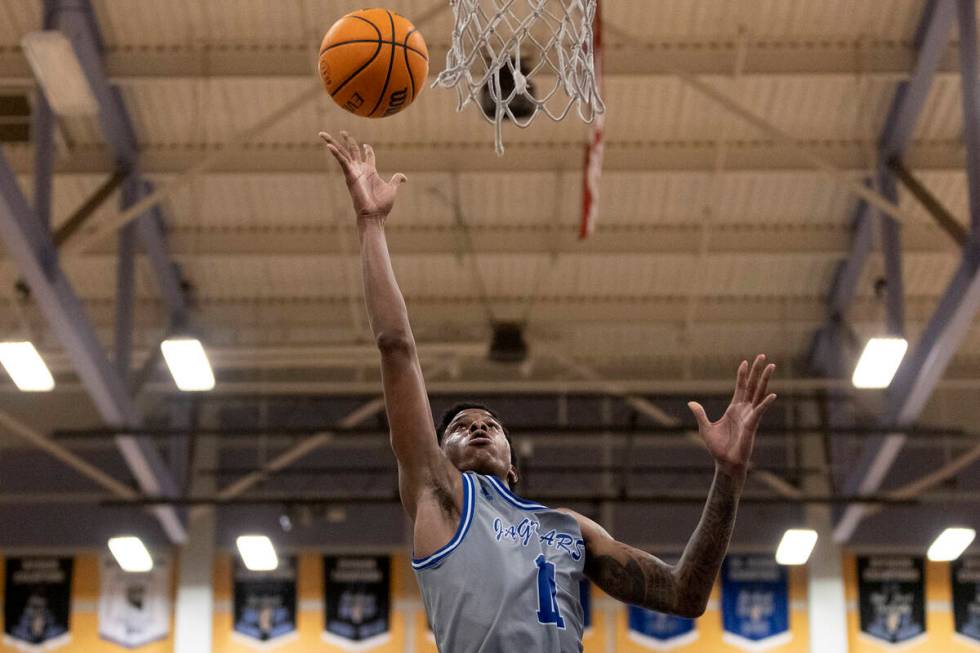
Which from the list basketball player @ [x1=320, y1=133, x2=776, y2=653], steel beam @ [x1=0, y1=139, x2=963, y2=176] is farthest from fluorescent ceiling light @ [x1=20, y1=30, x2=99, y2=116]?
basketball player @ [x1=320, y1=133, x2=776, y2=653]

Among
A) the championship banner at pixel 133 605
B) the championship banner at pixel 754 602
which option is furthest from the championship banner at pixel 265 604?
the championship banner at pixel 754 602

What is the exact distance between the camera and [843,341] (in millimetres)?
16875

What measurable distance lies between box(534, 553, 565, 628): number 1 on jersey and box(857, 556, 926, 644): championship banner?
1498 cm

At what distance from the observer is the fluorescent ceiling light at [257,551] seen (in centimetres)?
1595

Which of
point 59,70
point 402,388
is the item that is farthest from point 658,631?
point 402,388

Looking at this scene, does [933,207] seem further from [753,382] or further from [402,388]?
[402,388]

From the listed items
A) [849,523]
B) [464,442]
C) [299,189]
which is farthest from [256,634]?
[464,442]

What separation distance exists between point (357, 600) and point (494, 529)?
1470cm

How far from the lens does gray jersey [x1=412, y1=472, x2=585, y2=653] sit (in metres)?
3.66

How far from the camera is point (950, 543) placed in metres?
15.8

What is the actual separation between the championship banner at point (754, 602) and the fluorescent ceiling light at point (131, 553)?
652cm

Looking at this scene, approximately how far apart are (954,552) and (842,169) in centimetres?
441

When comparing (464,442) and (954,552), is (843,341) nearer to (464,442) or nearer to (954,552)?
(954,552)

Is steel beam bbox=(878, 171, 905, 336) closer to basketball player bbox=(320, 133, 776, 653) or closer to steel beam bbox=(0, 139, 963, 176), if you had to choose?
steel beam bbox=(0, 139, 963, 176)
